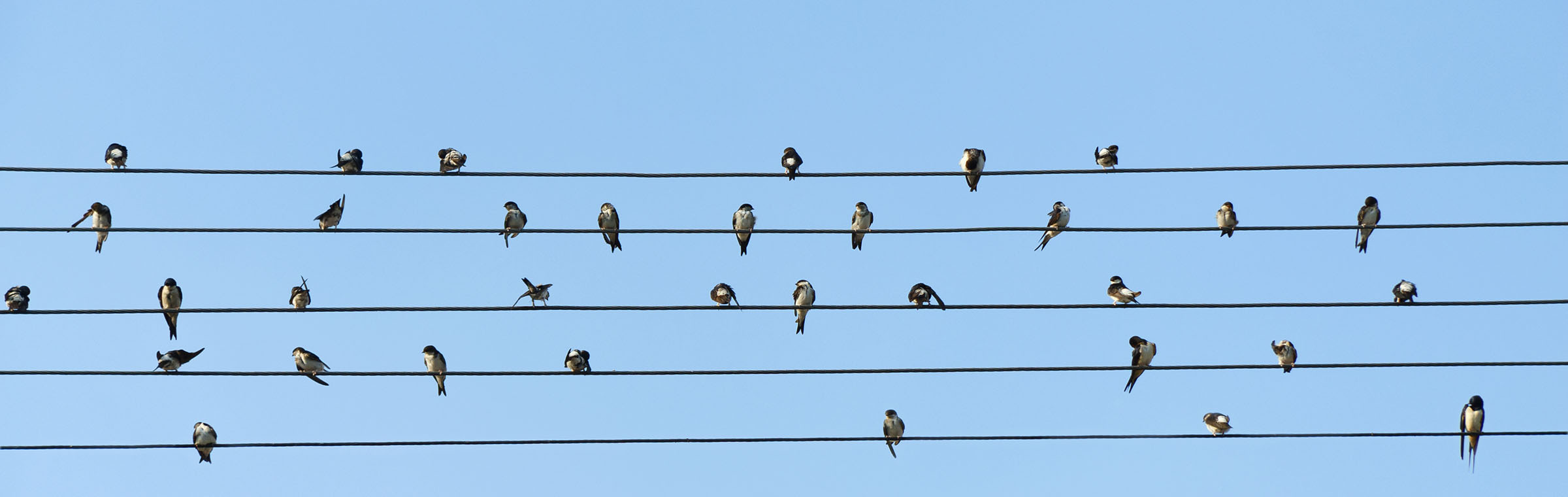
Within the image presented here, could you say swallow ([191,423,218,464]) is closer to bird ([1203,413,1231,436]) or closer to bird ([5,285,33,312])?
bird ([5,285,33,312])

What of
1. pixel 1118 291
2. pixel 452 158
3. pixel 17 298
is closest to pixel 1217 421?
pixel 1118 291

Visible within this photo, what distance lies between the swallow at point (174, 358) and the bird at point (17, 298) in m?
2.59

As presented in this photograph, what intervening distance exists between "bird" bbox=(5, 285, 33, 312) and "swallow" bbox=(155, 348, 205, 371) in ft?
8.48

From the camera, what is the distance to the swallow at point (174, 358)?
17438mm

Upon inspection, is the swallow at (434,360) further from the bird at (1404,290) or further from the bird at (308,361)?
the bird at (1404,290)

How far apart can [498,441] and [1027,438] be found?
133 inches

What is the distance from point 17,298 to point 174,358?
2.99 metres

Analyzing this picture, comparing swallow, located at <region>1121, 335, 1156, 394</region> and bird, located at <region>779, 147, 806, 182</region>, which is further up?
bird, located at <region>779, 147, 806, 182</region>

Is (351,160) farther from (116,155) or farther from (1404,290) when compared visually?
(1404,290)

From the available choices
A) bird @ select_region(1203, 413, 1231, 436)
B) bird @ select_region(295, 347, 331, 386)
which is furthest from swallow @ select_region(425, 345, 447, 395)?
bird @ select_region(1203, 413, 1231, 436)

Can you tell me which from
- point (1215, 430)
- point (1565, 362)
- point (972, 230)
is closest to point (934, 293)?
point (1215, 430)

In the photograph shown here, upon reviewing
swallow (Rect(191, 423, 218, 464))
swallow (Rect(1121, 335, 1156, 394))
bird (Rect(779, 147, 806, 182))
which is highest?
bird (Rect(779, 147, 806, 182))

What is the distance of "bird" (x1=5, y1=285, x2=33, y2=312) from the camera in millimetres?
19359

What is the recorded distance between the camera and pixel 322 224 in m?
19.5
